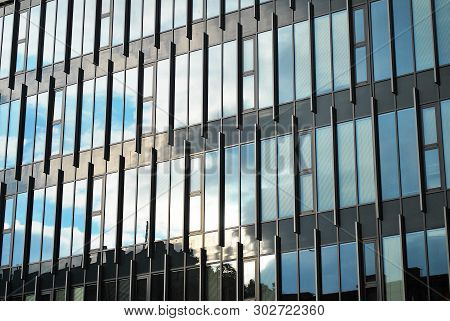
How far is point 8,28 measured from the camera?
40.5m

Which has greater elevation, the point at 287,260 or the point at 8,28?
the point at 8,28

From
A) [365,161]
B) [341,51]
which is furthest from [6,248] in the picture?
[341,51]

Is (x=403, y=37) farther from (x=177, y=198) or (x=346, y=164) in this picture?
(x=177, y=198)

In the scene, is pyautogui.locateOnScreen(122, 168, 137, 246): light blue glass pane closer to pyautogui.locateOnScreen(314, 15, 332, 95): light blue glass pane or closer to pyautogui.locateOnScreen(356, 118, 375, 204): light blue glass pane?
pyautogui.locateOnScreen(314, 15, 332, 95): light blue glass pane

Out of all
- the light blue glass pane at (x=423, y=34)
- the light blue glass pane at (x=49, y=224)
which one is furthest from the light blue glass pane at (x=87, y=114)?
the light blue glass pane at (x=423, y=34)

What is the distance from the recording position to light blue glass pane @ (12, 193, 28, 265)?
120 feet

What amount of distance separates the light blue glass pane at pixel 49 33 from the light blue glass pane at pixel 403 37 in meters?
15.2

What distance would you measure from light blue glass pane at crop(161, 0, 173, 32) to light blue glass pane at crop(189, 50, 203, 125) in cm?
169

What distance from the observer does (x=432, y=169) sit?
28562 mm

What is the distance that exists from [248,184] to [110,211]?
6121 millimetres

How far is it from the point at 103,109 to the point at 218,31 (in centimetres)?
580

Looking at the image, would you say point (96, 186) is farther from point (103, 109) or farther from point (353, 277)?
point (353, 277)
